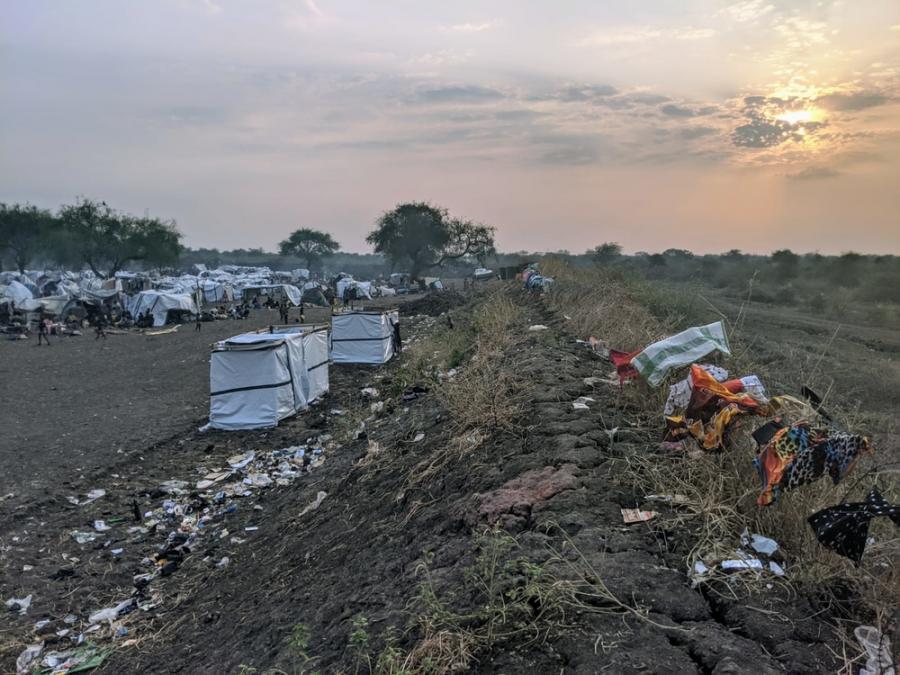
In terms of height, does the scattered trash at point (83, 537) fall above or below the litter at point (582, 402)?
below

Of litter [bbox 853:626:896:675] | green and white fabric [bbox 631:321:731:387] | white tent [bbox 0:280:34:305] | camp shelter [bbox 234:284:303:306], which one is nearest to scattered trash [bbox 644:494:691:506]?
litter [bbox 853:626:896:675]

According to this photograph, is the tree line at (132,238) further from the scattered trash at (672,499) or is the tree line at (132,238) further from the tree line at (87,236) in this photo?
the scattered trash at (672,499)

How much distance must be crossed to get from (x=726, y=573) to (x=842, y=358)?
40.6ft

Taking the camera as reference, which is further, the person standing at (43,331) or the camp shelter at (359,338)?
the person standing at (43,331)

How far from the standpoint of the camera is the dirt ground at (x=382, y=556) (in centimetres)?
193

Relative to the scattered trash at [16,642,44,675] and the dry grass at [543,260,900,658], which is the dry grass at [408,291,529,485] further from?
the scattered trash at [16,642,44,675]

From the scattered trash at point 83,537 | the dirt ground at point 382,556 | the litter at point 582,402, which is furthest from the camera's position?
the scattered trash at point 83,537

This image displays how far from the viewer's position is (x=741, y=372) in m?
4.28

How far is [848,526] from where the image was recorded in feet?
6.54

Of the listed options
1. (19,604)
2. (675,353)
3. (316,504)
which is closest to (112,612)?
(19,604)

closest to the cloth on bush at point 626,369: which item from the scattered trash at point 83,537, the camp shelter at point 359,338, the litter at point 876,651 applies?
the litter at point 876,651

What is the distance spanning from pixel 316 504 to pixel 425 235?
48583mm

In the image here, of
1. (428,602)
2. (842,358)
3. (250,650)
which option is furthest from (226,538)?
(842,358)

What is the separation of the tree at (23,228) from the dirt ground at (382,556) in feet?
148
